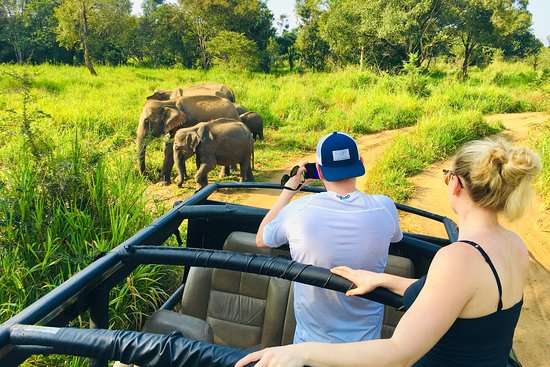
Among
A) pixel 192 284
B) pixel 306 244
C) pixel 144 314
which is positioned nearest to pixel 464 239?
pixel 306 244

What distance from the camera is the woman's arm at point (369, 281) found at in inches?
55.9

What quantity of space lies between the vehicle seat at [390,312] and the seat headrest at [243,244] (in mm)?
307

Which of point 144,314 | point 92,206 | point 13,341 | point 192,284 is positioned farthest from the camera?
point 92,206

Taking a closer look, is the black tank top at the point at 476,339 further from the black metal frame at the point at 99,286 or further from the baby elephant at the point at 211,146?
the baby elephant at the point at 211,146

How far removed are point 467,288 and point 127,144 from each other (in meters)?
8.63

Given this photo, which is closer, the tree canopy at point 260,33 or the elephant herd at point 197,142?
the elephant herd at point 197,142

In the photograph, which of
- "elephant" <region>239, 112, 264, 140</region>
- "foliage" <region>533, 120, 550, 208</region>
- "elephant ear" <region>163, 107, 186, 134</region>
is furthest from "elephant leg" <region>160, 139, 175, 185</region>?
"foliage" <region>533, 120, 550, 208</region>

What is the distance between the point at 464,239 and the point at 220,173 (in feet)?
22.9

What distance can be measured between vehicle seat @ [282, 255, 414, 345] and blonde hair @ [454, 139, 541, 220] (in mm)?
1115

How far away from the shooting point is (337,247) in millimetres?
1673

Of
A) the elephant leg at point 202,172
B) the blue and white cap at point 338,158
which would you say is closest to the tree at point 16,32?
the elephant leg at point 202,172

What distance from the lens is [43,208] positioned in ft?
11.9

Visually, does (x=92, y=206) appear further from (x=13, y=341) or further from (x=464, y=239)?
(x=464, y=239)

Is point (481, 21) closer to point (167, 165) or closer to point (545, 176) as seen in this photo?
point (545, 176)
